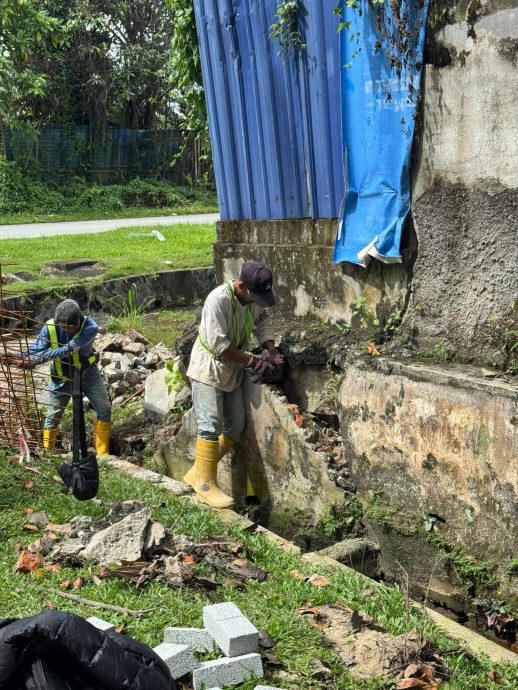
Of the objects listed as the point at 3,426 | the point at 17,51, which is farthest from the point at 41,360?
the point at 17,51

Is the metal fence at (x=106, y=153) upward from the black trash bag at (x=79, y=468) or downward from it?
upward

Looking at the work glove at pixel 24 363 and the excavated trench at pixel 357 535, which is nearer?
the excavated trench at pixel 357 535

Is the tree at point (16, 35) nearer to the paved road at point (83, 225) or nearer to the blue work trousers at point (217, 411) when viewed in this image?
the paved road at point (83, 225)

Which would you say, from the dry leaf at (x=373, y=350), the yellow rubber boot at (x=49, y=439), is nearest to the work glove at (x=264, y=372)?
the dry leaf at (x=373, y=350)

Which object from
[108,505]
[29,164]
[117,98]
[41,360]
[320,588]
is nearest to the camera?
[320,588]

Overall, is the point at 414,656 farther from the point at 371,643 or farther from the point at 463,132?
the point at 463,132

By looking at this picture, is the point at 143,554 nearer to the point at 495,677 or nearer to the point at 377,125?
the point at 495,677

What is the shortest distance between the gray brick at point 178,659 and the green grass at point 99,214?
17.6 meters

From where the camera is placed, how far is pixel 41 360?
24.2 ft

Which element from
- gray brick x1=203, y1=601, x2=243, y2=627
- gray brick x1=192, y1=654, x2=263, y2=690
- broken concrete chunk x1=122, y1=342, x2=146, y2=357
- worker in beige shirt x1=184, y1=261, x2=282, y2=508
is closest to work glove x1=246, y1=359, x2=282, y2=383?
worker in beige shirt x1=184, y1=261, x2=282, y2=508

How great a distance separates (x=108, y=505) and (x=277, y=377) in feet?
5.24

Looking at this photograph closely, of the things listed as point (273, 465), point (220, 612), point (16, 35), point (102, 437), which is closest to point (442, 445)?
point (273, 465)

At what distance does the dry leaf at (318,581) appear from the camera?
15.5 feet

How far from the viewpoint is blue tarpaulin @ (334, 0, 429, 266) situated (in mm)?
5457
